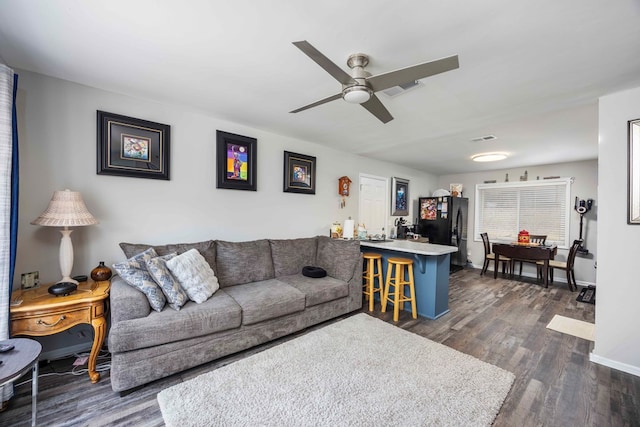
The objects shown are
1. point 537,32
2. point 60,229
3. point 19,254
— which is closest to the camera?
point 537,32

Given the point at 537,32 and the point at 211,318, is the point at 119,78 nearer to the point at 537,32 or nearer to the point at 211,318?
the point at 211,318

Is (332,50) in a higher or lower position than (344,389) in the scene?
higher

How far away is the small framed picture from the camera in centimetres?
203

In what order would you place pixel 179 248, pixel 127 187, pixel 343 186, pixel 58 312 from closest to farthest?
1. pixel 58 312
2. pixel 127 187
3. pixel 179 248
4. pixel 343 186

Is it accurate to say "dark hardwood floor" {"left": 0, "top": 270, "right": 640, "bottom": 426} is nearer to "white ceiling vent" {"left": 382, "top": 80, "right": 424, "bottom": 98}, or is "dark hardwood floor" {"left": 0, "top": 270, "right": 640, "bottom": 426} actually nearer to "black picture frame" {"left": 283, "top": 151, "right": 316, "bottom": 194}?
"black picture frame" {"left": 283, "top": 151, "right": 316, "bottom": 194}

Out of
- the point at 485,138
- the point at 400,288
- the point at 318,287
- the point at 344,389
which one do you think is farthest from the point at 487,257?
the point at 344,389

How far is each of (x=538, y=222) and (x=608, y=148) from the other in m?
4.05

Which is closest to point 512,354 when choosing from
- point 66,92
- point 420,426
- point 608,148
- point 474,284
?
point 420,426

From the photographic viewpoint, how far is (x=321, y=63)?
4.80 ft

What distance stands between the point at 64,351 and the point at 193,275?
4.16 feet

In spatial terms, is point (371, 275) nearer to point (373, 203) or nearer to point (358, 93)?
point (373, 203)

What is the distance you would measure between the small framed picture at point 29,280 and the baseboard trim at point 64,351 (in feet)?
2.04

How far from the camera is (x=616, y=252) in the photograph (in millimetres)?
2271

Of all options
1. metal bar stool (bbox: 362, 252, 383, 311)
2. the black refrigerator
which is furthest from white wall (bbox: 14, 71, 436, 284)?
the black refrigerator
